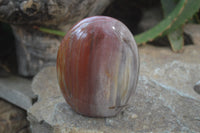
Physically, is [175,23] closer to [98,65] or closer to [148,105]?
[148,105]

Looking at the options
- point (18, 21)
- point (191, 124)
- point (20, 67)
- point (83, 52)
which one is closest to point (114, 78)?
point (83, 52)

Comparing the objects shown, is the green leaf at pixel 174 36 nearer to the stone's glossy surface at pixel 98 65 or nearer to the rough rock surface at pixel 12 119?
the stone's glossy surface at pixel 98 65

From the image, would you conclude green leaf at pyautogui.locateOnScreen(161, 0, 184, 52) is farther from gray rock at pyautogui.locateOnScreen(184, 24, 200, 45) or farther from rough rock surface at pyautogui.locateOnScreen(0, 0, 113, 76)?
rough rock surface at pyautogui.locateOnScreen(0, 0, 113, 76)

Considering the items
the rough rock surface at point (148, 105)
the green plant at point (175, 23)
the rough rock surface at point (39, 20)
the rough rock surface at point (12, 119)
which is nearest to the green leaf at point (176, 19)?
the green plant at point (175, 23)

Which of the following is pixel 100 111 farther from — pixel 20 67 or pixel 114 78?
pixel 20 67

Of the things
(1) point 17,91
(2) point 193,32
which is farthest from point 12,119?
(2) point 193,32
